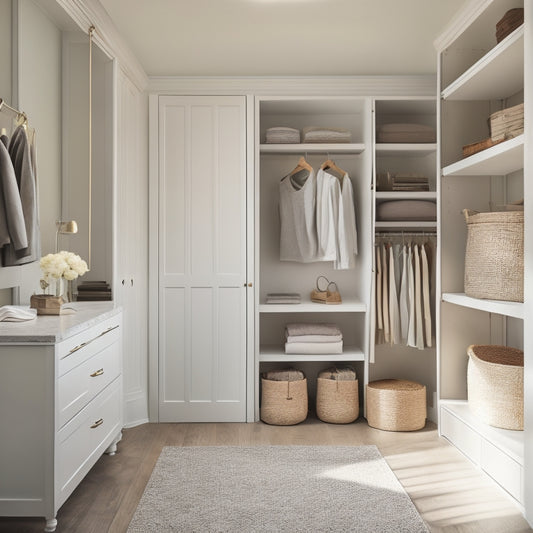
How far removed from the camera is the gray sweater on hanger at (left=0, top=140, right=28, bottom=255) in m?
2.52

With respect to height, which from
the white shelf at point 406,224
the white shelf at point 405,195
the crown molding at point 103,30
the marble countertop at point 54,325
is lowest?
the marble countertop at point 54,325

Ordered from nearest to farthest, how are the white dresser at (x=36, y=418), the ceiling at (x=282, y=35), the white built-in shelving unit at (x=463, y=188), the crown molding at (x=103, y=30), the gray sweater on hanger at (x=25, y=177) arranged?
the white dresser at (x=36, y=418) < the gray sweater on hanger at (x=25, y=177) < the crown molding at (x=103, y=30) < the ceiling at (x=282, y=35) < the white built-in shelving unit at (x=463, y=188)

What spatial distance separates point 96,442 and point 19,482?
2.14 feet

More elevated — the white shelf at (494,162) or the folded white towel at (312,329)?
the white shelf at (494,162)

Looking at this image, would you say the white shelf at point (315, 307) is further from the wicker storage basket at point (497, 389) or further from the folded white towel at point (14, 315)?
the folded white towel at point (14, 315)

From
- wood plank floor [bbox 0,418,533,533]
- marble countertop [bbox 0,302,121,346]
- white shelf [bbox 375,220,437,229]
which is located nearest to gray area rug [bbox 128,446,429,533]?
wood plank floor [bbox 0,418,533,533]

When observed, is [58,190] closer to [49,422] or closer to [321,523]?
[49,422]

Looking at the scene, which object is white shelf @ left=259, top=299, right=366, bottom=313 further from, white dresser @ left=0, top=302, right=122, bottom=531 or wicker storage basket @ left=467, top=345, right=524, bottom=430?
white dresser @ left=0, top=302, right=122, bottom=531

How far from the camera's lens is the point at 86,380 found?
8.69 feet

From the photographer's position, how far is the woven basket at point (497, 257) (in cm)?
285

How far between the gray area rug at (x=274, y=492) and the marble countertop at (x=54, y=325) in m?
0.89

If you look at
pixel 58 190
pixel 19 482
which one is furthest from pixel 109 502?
pixel 58 190

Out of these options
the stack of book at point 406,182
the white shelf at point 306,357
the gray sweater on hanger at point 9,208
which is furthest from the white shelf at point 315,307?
the gray sweater on hanger at point 9,208

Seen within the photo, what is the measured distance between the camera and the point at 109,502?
2.69m
